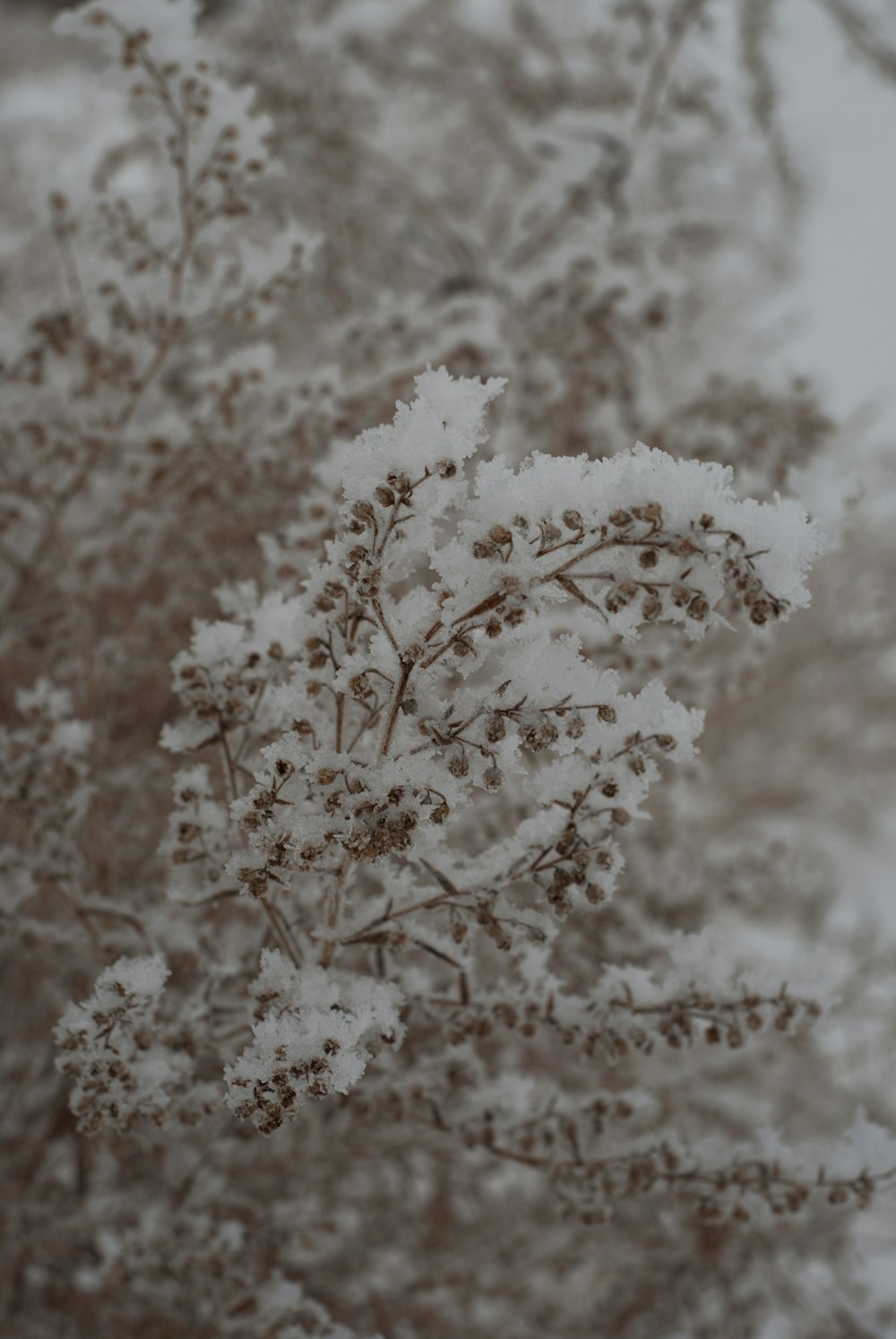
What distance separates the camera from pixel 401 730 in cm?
115

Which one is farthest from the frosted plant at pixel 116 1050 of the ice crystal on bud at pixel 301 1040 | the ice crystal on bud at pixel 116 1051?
the ice crystal on bud at pixel 301 1040

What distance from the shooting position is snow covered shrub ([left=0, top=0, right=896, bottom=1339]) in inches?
43.4

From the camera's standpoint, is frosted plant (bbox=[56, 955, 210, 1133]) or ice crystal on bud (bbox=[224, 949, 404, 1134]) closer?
ice crystal on bud (bbox=[224, 949, 404, 1134])

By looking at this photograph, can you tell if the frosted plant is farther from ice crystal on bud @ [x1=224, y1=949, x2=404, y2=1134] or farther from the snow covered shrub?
ice crystal on bud @ [x1=224, y1=949, x2=404, y2=1134]

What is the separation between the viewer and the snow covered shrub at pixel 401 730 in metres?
1.10

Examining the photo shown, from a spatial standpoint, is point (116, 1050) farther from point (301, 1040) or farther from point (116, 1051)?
point (301, 1040)

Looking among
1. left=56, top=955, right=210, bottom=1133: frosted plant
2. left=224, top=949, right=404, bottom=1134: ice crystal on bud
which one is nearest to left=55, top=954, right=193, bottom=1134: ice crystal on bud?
left=56, top=955, right=210, bottom=1133: frosted plant

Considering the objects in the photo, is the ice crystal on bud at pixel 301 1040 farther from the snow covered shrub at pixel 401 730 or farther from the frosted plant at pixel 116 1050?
the frosted plant at pixel 116 1050

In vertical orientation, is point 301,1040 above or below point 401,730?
below

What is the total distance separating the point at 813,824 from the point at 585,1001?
6.49 metres

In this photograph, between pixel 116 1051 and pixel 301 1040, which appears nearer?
pixel 301 1040

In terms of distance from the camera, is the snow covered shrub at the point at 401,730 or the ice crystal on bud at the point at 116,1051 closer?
the snow covered shrub at the point at 401,730

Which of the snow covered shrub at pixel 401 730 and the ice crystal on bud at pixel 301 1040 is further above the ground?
the snow covered shrub at pixel 401 730

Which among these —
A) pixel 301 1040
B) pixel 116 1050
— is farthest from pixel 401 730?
pixel 116 1050
